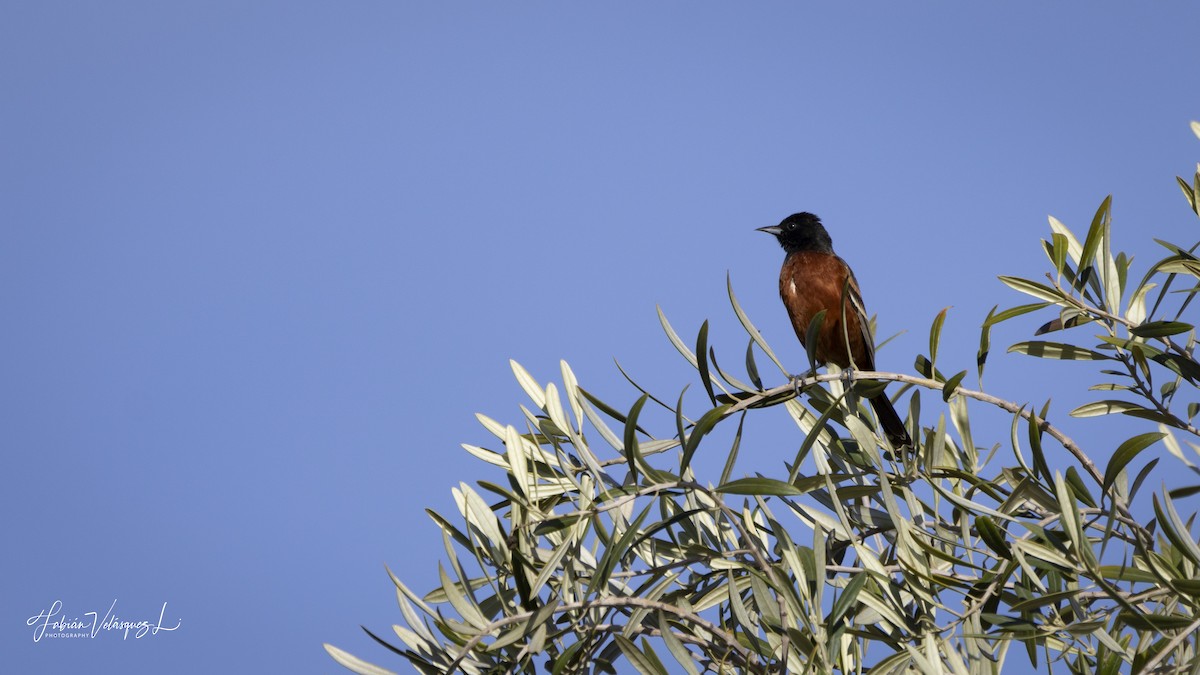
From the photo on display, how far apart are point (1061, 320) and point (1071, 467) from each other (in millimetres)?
548

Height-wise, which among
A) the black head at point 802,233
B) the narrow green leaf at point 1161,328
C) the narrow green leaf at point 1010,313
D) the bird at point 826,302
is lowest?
the narrow green leaf at point 1161,328

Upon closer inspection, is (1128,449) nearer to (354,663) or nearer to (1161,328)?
(1161,328)

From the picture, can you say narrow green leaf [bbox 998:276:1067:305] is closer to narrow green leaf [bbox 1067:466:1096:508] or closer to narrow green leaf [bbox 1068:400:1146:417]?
narrow green leaf [bbox 1068:400:1146:417]

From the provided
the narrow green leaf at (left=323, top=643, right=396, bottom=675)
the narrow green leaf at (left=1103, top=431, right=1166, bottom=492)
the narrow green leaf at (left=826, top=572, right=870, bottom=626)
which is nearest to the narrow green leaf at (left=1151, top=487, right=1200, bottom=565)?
the narrow green leaf at (left=1103, top=431, right=1166, bottom=492)

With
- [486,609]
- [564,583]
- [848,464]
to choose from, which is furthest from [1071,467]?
[486,609]

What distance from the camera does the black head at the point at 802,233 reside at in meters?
6.26

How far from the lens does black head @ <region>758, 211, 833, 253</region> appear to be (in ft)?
20.5

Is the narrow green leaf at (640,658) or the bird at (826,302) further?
the bird at (826,302)

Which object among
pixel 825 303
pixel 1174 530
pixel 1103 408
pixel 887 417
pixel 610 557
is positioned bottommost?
pixel 1174 530

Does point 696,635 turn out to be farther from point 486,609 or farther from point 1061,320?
point 1061,320

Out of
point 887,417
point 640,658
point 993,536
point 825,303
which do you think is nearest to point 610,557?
point 640,658

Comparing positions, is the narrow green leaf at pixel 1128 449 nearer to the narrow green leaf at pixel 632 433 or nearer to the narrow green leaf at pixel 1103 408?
the narrow green leaf at pixel 1103 408

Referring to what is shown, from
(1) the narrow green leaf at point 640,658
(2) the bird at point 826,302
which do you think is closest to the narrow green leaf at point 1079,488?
(1) the narrow green leaf at point 640,658

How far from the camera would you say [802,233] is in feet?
20.9
